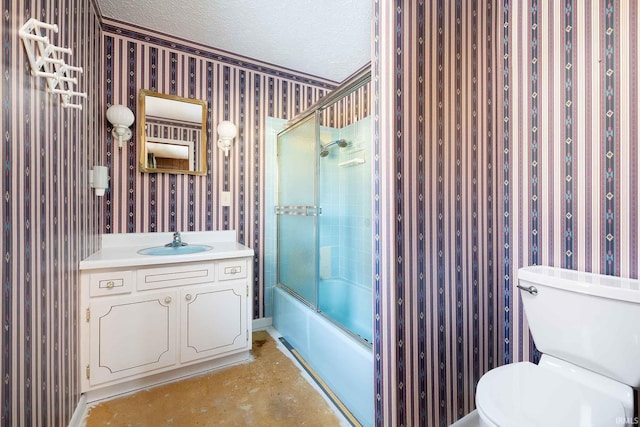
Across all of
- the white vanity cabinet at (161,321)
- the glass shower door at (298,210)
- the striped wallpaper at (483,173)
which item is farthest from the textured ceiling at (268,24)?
the white vanity cabinet at (161,321)

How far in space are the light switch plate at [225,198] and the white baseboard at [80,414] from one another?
149 centimetres

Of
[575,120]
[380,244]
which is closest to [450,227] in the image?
[380,244]

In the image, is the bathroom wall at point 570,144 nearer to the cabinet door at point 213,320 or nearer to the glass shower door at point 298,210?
the glass shower door at point 298,210

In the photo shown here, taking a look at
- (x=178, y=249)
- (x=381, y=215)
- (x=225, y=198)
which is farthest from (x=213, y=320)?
(x=381, y=215)

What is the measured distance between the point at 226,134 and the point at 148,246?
3.47 ft

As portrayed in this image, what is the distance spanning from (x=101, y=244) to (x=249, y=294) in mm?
1108

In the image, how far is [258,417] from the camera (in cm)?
154

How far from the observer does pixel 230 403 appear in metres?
1.65

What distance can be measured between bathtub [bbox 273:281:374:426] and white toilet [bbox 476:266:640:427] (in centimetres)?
61

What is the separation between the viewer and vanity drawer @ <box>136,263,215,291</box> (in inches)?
67.9

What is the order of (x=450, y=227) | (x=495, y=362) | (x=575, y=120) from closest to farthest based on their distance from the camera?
1. (x=575, y=120)
2. (x=450, y=227)
3. (x=495, y=362)

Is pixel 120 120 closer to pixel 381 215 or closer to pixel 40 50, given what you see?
pixel 40 50

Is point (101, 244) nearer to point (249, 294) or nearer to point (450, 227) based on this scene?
point (249, 294)

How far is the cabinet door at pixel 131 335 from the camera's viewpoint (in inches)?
63.6
